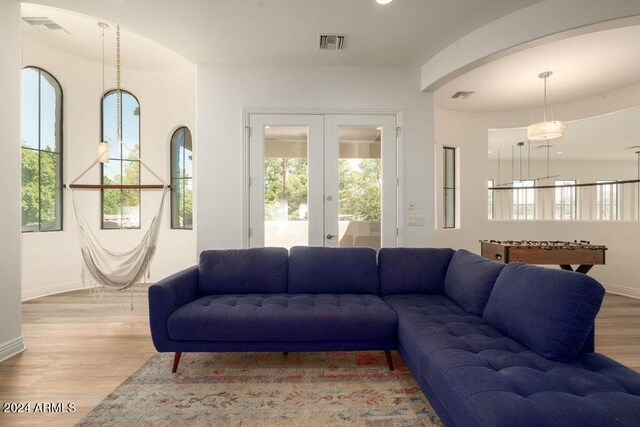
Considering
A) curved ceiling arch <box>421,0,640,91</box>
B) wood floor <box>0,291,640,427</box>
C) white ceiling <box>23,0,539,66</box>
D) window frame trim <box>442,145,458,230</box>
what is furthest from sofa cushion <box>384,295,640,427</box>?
window frame trim <box>442,145,458,230</box>

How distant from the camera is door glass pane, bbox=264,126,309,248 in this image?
12.1 feet

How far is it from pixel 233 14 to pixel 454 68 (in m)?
2.23

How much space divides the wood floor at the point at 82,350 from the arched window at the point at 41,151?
1238 millimetres

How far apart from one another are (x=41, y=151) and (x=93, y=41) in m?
1.71

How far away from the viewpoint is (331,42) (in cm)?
→ 320

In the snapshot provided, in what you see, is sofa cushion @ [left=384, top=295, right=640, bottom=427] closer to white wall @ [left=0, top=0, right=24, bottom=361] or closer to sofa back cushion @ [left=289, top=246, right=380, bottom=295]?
sofa back cushion @ [left=289, top=246, right=380, bottom=295]

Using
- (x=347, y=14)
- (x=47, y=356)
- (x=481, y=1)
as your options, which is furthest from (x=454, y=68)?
(x=47, y=356)

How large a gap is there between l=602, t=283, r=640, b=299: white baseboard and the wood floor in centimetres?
55

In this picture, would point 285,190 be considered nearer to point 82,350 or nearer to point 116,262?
point 116,262

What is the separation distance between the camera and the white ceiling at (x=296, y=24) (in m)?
2.66

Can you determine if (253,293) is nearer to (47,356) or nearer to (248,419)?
(248,419)

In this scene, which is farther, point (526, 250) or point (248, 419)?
point (526, 250)

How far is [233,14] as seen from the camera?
278 cm

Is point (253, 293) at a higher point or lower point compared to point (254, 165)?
lower
